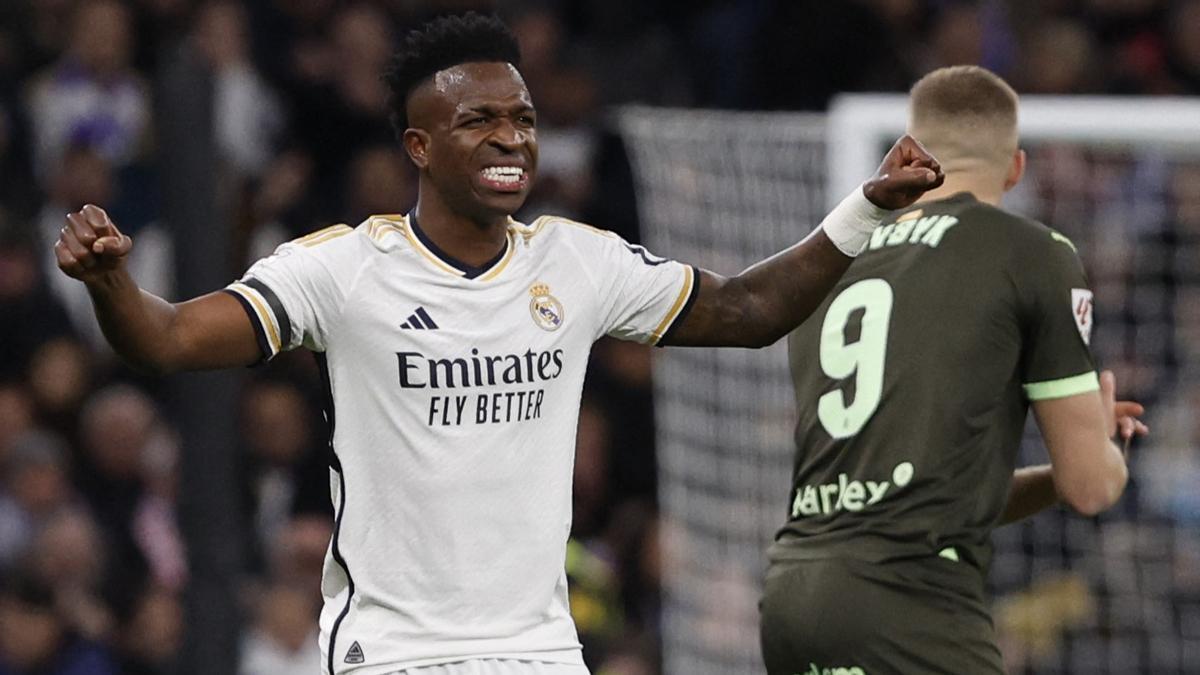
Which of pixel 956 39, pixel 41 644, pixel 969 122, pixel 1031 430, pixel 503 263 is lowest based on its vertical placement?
pixel 41 644

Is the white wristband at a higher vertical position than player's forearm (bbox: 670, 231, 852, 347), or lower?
higher

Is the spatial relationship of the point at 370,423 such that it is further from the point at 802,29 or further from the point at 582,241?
the point at 802,29

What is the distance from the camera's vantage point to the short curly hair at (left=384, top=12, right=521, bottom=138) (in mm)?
4438

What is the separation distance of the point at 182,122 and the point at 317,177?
3.78m

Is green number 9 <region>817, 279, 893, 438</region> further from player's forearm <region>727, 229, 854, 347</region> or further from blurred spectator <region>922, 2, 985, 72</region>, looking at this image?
blurred spectator <region>922, 2, 985, 72</region>

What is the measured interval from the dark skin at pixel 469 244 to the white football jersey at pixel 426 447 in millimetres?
76

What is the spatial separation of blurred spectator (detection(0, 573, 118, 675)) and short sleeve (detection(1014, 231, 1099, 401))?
4.72 metres

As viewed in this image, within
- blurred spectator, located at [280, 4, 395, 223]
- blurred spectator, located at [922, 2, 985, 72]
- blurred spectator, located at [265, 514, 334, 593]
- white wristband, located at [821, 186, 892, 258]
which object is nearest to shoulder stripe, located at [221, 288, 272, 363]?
white wristband, located at [821, 186, 892, 258]

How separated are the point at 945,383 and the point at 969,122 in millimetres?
613

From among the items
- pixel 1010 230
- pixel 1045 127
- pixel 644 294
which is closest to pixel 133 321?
pixel 644 294

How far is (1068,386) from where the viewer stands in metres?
4.68

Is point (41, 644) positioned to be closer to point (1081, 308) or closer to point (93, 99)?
point (93, 99)

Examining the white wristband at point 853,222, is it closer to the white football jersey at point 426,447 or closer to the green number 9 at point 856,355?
the green number 9 at point 856,355

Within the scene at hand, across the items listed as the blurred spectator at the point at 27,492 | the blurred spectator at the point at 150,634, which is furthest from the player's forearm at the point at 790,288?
the blurred spectator at the point at 27,492
